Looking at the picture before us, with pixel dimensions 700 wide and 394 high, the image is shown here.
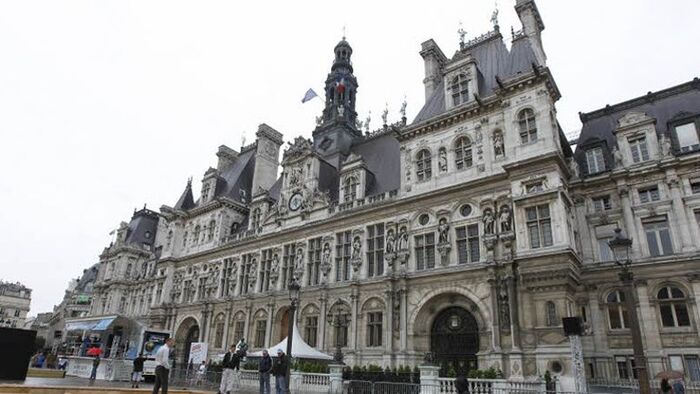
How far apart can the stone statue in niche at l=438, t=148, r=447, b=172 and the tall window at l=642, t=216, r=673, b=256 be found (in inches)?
427

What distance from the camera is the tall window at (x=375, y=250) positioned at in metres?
28.7

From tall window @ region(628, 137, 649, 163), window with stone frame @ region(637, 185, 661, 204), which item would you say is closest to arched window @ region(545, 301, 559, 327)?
window with stone frame @ region(637, 185, 661, 204)

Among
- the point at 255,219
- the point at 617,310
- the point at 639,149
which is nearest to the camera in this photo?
the point at 617,310

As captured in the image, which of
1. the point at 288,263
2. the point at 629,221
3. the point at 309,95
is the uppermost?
the point at 309,95

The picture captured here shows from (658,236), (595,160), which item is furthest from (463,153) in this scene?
(658,236)

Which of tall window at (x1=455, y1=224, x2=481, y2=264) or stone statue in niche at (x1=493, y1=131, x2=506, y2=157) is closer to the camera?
tall window at (x1=455, y1=224, x2=481, y2=264)

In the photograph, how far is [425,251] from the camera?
2681 centimetres

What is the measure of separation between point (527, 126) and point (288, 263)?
19415 mm

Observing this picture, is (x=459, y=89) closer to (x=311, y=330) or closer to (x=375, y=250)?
(x=375, y=250)

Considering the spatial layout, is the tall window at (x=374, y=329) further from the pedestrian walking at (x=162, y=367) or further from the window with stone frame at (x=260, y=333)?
the pedestrian walking at (x=162, y=367)

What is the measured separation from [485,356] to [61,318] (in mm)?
70603

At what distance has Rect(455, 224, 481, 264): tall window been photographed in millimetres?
24828

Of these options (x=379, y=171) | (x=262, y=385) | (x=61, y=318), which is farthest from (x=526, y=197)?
(x=61, y=318)

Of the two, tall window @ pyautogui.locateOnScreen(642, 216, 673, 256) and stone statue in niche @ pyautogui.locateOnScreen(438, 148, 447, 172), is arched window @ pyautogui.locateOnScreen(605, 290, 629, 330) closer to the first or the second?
tall window @ pyautogui.locateOnScreen(642, 216, 673, 256)
